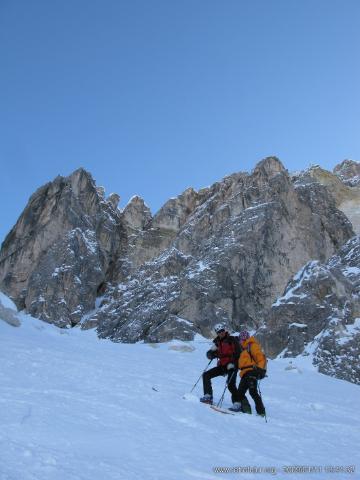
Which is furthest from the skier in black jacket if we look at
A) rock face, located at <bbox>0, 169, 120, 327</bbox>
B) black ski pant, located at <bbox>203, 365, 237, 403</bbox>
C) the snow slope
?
rock face, located at <bbox>0, 169, 120, 327</bbox>

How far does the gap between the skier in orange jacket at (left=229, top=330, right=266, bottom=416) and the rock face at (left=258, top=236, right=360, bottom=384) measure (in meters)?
15.3

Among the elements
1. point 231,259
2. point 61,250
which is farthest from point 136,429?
point 61,250

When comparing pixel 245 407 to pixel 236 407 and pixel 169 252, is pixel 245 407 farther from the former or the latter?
pixel 169 252

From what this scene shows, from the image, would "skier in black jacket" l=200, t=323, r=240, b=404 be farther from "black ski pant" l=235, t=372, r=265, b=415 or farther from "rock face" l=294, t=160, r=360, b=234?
"rock face" l=294, t=160, r=360, b=234

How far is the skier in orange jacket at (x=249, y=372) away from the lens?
8922 millimetres

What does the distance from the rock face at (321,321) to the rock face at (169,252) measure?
62.9ft

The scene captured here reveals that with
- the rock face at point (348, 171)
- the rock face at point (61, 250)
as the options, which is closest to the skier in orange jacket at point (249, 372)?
the rock face at point (61, 250)

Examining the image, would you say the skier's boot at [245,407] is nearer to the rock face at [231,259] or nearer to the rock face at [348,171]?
the rock face at [231,259]

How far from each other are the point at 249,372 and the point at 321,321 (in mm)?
20545

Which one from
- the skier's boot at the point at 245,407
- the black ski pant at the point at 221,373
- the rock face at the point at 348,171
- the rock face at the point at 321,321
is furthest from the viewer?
the rock face at the point at 348,171

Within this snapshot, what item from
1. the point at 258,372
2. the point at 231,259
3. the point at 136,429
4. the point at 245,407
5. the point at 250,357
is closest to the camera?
the point at 136,429

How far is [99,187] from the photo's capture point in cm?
9944

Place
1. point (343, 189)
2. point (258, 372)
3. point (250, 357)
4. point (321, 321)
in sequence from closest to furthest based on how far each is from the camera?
point (258, 372) < point (250, 357) < point (321, 321) < point (343, 189)

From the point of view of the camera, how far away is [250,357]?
935cm
